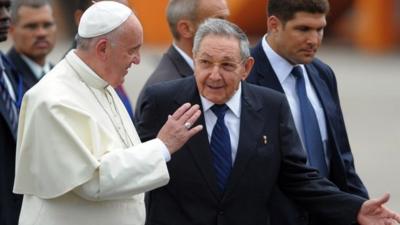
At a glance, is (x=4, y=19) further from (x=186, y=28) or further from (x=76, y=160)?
(x=76, y=160)

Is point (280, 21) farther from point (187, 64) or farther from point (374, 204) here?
point (374, 204)

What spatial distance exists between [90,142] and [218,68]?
753mm

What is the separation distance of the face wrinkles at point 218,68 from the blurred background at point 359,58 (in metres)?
6.70

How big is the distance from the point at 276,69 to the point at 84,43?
1442mm

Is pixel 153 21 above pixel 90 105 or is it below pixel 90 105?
below

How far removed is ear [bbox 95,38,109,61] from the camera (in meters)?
5.28

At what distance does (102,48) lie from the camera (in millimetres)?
5293

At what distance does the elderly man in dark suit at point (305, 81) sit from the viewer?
645 centimetres

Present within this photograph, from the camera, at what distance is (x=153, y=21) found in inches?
1045

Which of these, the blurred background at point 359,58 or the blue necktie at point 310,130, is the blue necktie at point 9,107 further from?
the blurred background at point 359,58

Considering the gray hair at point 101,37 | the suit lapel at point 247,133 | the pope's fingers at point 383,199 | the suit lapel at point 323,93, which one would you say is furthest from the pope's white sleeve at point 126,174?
the suit lapel at point 323,93

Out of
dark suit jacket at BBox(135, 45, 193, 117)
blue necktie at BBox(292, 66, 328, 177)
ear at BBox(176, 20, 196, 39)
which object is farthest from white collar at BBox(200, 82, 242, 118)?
ear at BBox(176, 20, 196, 39)

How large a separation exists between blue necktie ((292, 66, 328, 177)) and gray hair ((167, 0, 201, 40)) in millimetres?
977

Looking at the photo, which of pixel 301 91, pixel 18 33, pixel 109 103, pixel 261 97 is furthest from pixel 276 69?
pixel 18 33
